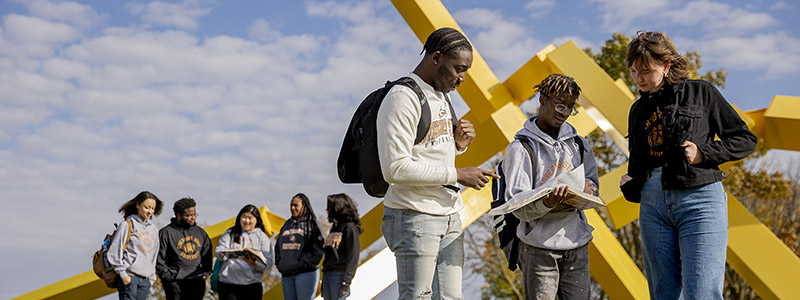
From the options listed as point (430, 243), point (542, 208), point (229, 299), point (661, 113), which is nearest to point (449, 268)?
point (430, 243)

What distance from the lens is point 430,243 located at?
2719mm

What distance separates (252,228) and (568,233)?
4.60 m

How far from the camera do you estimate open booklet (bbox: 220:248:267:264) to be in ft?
22.3

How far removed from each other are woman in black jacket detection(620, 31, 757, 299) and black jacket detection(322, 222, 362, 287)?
3495 millimetres

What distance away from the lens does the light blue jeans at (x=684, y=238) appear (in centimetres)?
288

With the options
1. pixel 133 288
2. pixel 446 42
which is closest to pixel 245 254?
pixel 133 288

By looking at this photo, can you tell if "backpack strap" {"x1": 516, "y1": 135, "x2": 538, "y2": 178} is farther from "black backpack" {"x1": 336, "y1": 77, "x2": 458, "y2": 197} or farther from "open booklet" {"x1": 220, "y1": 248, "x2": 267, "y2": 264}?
"open booklet" {"x1": 220, "y1": 248, "x2": 267, "y2": 264}

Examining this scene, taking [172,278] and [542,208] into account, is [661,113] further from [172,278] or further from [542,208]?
[172,278]

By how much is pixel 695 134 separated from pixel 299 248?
431 centimetres

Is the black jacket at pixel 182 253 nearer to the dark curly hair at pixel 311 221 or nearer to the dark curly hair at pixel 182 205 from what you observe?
the dark curly hair at pixel 182 205

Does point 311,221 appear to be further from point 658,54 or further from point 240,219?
point 658,54

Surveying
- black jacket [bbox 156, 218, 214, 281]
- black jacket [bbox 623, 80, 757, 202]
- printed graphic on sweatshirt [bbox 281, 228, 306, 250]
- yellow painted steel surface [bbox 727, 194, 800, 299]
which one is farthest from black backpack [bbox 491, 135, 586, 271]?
black jacket [bbox 156, 218, 214, 281]

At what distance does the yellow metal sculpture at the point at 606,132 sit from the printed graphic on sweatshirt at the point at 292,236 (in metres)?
0.80

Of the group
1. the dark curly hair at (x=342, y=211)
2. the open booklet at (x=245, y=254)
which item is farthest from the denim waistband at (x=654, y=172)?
the open booklet at (x=245, y=254)
